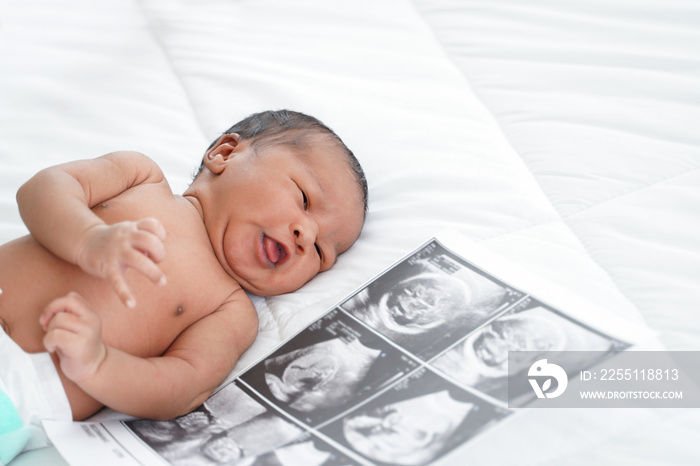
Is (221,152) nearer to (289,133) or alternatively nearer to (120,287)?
(289,133)

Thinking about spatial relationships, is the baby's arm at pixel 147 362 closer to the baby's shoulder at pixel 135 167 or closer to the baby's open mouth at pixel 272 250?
the baby's open mouth at pixel 272 250

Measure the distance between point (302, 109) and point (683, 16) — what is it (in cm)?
85

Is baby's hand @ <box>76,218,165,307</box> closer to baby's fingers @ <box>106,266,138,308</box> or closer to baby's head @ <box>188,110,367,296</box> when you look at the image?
baby's fingers @ <box>106,266,138,308</box>

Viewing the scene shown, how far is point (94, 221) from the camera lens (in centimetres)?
89

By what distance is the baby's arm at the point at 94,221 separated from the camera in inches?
31.3

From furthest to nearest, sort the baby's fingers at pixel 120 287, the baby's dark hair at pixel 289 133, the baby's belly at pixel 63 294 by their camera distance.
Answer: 1. the baby's dark hair at pixel 289 133
2. the baby's belly at pixel 63 294
3. the baby's fingers at pixel 120 287

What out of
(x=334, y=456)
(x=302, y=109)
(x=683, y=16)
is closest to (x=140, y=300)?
(x=334, y=456)

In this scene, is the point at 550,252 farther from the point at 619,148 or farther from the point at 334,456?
the point at 334,456

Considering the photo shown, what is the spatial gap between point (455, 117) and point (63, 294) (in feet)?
2.59

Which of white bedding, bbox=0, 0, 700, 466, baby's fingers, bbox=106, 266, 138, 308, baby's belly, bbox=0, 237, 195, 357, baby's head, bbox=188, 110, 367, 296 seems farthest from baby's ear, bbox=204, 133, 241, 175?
baby's fingers, bbox=106, 266, 138, 308

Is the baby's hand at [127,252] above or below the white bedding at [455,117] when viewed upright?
below

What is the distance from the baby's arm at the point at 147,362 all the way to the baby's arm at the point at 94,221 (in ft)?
0.23

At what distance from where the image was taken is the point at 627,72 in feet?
4.64

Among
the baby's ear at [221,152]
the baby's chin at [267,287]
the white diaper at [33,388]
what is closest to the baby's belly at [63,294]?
the white diaper at [33,388]
